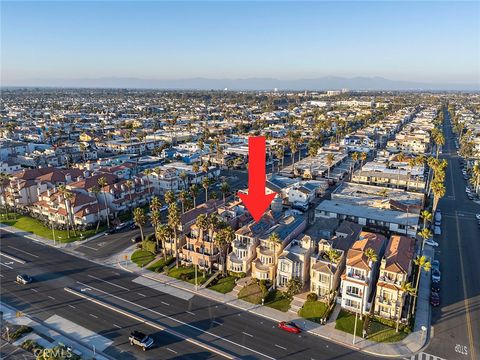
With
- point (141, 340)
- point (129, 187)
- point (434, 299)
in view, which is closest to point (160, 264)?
point (141, 340)

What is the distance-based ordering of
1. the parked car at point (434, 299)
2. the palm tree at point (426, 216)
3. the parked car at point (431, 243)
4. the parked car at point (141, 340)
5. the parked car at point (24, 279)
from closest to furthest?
the parked car at point (141, 340), the parked car at point (434, 299), the palm tree at point (426, 216), the parked car at point (24, 279), the parked car at point (431, 243)

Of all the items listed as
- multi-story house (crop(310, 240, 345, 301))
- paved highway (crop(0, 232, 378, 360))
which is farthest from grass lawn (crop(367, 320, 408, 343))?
multi-story house (crop(310, 240, 345, 301))

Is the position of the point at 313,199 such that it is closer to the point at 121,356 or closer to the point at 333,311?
the point at 333,311

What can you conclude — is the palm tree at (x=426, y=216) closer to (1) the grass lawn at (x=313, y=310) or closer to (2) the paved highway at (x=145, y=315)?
(1) the grass lawn at (x=313, y=310)

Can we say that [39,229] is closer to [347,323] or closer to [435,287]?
[347,323]

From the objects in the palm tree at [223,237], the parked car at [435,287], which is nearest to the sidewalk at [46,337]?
the palm tree at [223,237]

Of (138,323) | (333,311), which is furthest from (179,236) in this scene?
(333,311)
